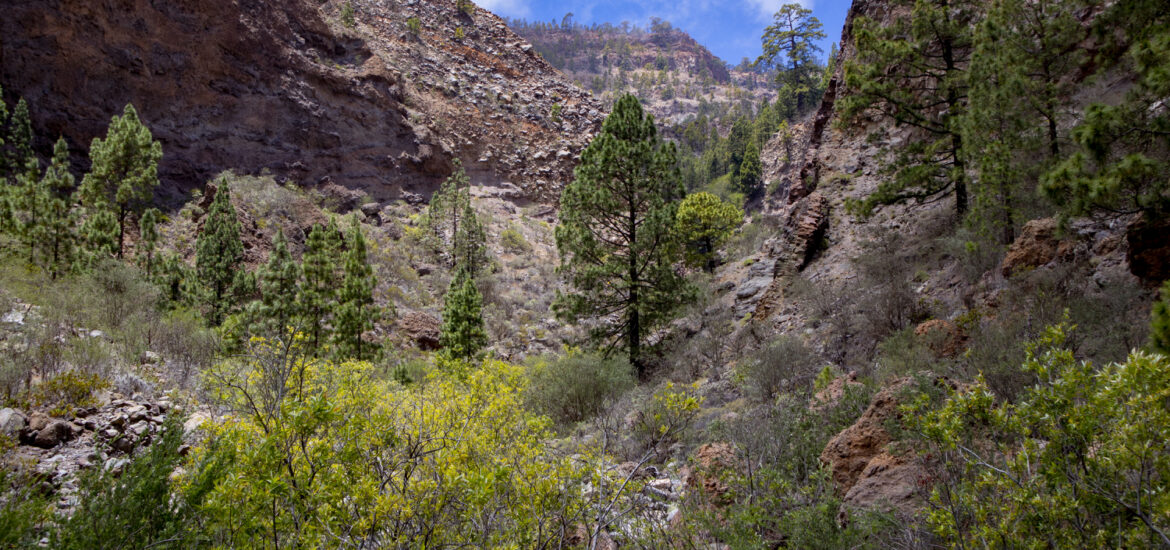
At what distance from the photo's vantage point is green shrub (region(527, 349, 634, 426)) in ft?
38.9

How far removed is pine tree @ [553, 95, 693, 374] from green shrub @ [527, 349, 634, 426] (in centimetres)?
231

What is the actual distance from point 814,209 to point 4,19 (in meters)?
42.8

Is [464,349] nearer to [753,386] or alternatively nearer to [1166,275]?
[753,386]

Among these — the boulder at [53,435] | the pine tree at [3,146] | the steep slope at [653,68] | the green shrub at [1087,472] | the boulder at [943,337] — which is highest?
the steep slope at [653,68]

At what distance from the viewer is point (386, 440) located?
4172 mm

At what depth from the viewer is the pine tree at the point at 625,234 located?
15.1 m

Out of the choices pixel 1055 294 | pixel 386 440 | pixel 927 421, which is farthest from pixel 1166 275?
pixel 386 440

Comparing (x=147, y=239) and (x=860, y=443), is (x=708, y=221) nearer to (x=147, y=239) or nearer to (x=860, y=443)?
(x=147, y=239)

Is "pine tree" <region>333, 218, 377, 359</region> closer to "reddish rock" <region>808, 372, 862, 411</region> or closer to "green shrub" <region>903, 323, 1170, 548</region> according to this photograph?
"reddish rock" <region>808, 372, 862, 411</region>

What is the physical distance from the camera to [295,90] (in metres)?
38.8

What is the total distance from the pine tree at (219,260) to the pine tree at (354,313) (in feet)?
16.5

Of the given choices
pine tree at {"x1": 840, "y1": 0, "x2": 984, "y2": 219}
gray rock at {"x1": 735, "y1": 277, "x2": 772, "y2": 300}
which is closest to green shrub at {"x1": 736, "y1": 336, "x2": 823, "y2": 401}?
pine tree at {"x1": 840, "y1": 0, "x2": 984, "y2": 219}

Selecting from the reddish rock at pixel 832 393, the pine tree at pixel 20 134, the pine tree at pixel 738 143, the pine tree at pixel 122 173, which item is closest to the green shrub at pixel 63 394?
the reddish rock at pixel 832 393

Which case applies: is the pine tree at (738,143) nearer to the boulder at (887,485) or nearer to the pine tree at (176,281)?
the pine tree at (176,281)
